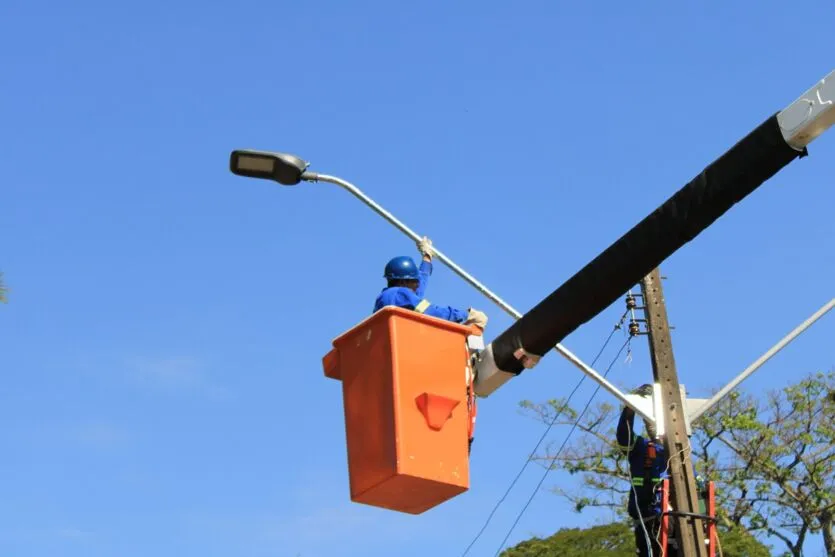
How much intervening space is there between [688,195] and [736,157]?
0.29m

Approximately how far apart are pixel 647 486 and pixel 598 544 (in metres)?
13.2

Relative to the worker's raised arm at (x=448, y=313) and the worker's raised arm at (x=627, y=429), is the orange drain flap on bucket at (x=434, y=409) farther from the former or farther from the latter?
the worker's raised arm at (x=627, y=429)

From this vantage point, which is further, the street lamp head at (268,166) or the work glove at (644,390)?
the work glove at (644,390)

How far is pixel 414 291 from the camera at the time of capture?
907 centimetres

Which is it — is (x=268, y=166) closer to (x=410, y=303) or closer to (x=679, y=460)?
(x=410, y=303)

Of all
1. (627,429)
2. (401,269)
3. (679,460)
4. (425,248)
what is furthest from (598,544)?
(401,269)

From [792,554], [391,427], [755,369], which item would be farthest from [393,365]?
[792,554]

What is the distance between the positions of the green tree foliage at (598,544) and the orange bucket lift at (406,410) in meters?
19.9

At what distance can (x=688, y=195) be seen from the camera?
6621 mm

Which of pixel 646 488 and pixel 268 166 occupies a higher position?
pixel 646 488

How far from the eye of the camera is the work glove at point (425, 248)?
32.2ft

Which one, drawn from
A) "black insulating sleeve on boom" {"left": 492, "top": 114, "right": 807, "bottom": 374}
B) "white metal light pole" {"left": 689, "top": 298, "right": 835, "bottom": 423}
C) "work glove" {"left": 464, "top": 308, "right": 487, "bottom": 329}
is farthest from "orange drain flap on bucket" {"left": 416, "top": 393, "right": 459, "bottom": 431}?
"white metal light pole" {"left": 689, "top": 298, "right": 835, "bottom": 423}

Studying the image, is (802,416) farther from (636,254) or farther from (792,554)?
(636,254)

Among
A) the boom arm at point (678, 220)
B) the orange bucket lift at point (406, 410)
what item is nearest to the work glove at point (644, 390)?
the boom arm at point (678, 220)
